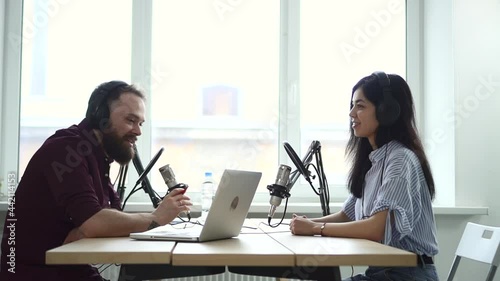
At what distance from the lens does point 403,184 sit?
179cm

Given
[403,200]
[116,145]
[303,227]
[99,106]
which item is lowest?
[303,227]

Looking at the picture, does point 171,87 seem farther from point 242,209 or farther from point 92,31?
point 242,209

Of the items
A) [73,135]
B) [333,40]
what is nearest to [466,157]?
[333,40]

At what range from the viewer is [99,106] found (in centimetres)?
207

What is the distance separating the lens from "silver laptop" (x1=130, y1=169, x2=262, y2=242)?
62.2 inches

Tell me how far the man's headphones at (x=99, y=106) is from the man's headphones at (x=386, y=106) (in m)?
1.04

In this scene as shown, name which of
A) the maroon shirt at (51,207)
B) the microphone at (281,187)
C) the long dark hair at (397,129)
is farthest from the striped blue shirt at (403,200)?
the maroon shirt at (51,207)

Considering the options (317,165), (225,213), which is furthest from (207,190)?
(225,213)

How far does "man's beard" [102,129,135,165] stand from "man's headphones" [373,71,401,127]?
3.24 feet
